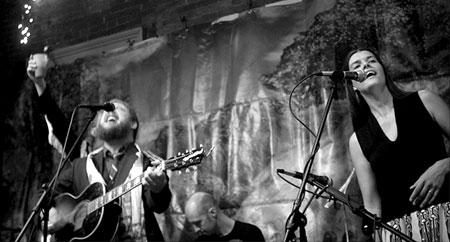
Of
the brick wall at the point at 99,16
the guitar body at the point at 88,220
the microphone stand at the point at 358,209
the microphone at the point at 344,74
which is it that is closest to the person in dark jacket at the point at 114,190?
the guitar body at the point at 88,220

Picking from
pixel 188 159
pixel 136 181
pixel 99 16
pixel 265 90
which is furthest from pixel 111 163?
pixel 99 16

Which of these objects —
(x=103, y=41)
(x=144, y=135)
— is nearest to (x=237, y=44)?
(x=144, y=135)

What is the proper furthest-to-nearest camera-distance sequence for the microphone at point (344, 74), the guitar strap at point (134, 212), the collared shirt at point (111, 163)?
the collared shirt at point (111, 163) → the guitar strap at point (134, 212) → the microphone at point (344, 74)

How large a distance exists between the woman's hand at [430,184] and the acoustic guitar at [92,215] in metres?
1.65

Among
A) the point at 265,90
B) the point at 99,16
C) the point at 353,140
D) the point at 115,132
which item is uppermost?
the point at 99,16

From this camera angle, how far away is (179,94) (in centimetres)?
451

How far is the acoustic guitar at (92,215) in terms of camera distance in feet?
12.7

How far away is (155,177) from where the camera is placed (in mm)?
3607

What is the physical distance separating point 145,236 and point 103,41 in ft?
6.24

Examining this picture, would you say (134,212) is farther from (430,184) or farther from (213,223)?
(430,184)

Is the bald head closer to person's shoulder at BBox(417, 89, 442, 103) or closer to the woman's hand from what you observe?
the woman's hand

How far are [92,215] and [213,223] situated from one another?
818 millimetres

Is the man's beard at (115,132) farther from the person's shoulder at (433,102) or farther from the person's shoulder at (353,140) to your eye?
the person's shoulder at (433,102)

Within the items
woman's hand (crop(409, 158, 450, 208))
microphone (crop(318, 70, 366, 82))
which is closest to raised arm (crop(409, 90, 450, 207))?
woman's hand (crop(409, 158, 450, 208))
